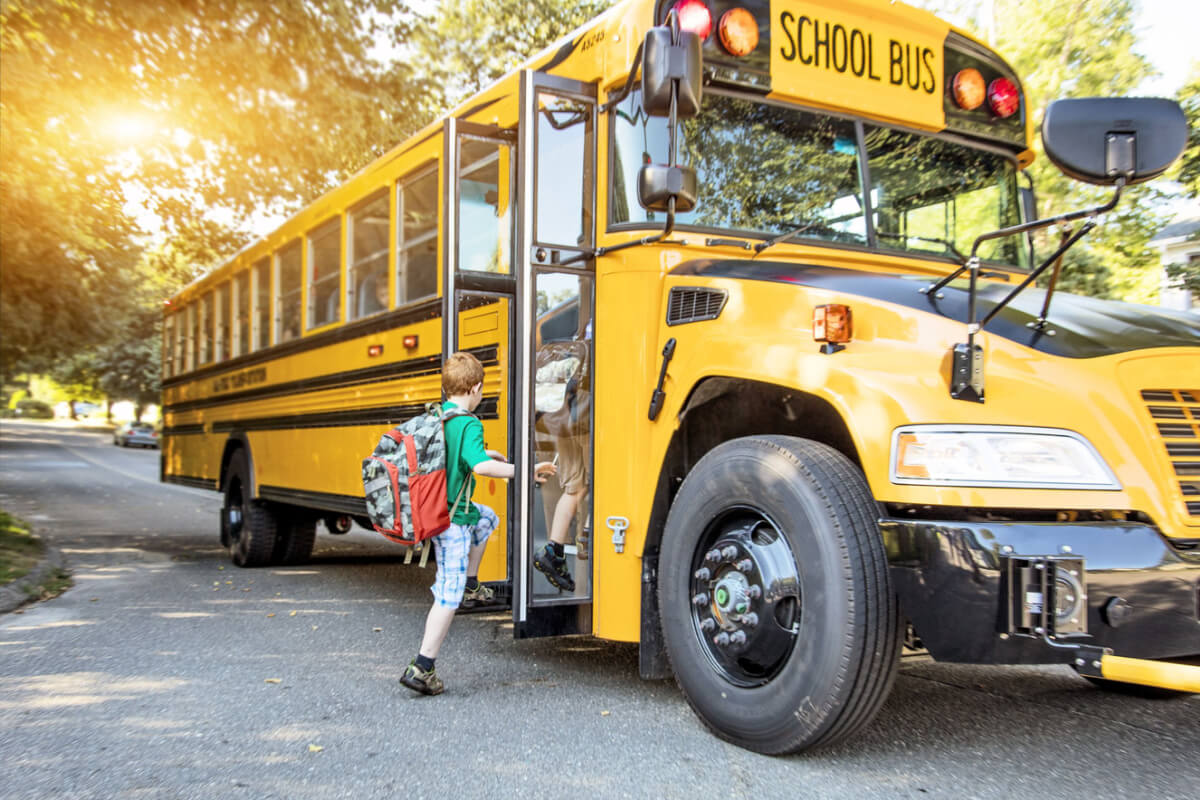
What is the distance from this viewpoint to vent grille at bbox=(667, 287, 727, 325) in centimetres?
379

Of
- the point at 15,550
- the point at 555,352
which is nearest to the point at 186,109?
the point at 15,550

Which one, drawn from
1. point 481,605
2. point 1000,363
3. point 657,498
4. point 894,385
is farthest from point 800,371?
point 481,605

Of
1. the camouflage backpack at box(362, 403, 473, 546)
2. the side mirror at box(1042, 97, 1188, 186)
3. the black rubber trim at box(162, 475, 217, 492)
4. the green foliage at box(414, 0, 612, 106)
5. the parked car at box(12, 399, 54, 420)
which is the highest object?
the green foliage at box(414, 0, 612, 106)

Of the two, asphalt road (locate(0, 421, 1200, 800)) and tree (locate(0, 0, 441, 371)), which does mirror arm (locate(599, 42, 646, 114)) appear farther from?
tree (locate(0, 0, 441, 371))

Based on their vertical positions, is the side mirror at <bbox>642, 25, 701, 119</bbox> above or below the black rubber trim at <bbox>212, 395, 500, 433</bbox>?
above

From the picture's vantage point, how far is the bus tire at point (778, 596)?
3111mm

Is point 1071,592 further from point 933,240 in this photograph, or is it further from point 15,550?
point 15,550

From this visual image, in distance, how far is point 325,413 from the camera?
6863 millimetres

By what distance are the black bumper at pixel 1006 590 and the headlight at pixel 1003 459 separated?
0.40 ft

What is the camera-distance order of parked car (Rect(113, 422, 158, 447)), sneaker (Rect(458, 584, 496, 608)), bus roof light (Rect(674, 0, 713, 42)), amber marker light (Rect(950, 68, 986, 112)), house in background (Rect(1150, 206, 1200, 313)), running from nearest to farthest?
bus roof light (Rect(674, 0, 713, 42)), sneaker (Rect(458, 584, 496, 608)), amber marker light (Rect(950, 68, 986, 112)), house in background (Rect(1150, 206, 1200, 313)), parked car (Rect(113, 422, 158, 447))

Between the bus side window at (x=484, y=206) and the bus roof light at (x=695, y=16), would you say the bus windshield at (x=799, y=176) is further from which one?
the bus side window at (x=484, y=206)

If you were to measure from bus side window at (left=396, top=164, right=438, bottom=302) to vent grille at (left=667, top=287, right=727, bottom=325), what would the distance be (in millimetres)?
1930

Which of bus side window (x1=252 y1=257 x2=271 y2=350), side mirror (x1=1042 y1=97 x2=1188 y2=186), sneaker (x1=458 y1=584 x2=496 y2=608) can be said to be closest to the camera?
side mirror (x1=1042 y1=97 x2=1188 y2=186)

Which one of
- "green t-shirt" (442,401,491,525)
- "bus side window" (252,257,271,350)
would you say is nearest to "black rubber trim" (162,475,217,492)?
"bus side window" (252,257,271,350)
